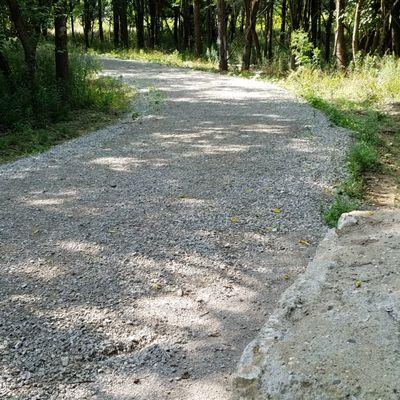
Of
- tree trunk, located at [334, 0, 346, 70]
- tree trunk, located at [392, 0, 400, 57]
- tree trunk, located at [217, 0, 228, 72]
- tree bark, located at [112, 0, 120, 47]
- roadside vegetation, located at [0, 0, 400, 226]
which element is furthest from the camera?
A: tree bark, located at [112, 0, 120, 47]

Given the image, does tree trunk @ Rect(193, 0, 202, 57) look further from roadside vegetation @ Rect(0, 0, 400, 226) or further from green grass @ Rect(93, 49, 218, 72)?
roadside vegetation @ Rect(0, 0, 400, 226)

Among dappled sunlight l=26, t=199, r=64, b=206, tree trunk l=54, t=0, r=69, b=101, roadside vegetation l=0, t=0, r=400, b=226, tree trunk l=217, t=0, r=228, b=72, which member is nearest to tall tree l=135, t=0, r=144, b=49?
tree trunk l=217, t=0, r=228, b=72

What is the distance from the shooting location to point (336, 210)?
515 centimetres

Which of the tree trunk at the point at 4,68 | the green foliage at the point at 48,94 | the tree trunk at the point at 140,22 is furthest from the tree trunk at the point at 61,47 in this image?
the tree trunk at the point at 140,22

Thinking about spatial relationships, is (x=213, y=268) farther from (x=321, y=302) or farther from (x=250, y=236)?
(x=321, y=302)

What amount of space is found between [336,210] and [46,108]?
255 inches

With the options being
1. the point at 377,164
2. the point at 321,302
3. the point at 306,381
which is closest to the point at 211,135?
the point at 377,164

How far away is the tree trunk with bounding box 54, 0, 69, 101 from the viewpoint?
10.2 meters

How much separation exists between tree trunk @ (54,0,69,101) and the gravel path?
269 cm

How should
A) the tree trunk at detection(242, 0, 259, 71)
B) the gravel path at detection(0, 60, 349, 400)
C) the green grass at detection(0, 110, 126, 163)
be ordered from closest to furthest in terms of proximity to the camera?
the gravel path at detection(0, 60, 349, 400) < the green grass at detection(0, 110, 126, 163) < the tree trunk at detection(242, 0, 259, 71)

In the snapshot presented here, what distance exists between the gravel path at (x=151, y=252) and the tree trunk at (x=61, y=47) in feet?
8.83

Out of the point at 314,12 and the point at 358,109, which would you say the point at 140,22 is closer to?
the point at 314,12

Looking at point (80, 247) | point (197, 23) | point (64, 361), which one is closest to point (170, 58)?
point (197, 23)

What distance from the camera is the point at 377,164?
6.83m
